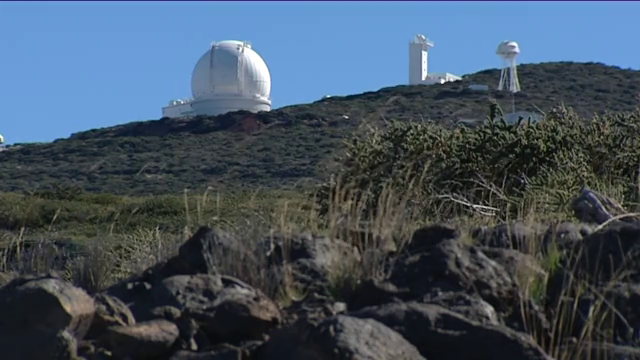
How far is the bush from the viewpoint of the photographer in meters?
10.2

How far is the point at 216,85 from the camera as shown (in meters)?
58.8

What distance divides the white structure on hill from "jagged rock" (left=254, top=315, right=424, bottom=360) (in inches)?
2561

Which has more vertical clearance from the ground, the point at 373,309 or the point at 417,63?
the point at 417,63

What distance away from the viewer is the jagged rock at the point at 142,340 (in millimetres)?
4984

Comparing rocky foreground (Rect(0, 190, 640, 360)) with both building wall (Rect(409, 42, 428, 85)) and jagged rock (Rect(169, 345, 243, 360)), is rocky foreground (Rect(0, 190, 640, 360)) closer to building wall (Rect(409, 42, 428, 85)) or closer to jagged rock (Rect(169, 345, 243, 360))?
jagged rock (Rect(169, 345, 243, 360))

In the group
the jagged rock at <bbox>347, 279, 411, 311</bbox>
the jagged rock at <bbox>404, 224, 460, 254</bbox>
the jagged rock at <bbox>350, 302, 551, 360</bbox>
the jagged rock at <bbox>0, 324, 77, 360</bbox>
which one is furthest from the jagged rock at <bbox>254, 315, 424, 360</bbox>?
the jagged rock at <bbox>404, 224, 460, 254</bbox>

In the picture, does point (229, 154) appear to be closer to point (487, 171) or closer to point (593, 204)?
point (487, 171)

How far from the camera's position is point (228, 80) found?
192ft

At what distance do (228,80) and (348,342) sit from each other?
54490 mm

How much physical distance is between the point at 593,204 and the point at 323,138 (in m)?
38.9

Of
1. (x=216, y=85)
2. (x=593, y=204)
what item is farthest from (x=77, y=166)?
(x=593, y=204)

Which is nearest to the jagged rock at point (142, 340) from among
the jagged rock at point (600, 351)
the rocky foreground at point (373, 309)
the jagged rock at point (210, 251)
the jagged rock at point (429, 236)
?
the rocky foreground at point (373, 309)

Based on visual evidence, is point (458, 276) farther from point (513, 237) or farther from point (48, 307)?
point (48, 307)

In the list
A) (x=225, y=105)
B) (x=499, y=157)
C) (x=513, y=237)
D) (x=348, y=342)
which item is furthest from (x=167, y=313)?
(x=225, y=105)
